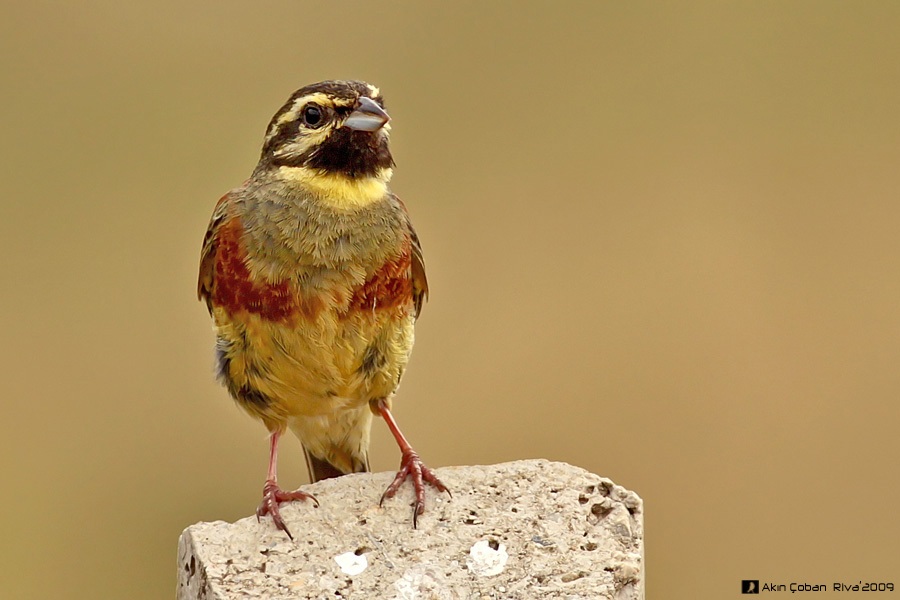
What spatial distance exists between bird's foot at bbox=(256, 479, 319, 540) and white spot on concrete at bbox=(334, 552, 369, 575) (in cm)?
18

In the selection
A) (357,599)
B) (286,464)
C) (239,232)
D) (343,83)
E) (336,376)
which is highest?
(343,83)

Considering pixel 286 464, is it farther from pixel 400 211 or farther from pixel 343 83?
pixel 343 83

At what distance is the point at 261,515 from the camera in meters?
3.29

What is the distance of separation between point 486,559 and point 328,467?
1213 mm

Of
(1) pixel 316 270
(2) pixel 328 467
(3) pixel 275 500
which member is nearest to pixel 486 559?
(3) pixel 275 500

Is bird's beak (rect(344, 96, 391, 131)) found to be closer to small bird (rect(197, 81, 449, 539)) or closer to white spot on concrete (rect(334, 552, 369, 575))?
small bird (rect(197, 81, 449, 539))

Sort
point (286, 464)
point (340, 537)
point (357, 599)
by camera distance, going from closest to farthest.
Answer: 1. point (357, 599)
2. point (340, 537)
3. point (286, 464)

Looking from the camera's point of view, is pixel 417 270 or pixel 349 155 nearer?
pixel 349 155

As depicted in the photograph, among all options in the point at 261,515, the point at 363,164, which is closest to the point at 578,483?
the point at 261,515

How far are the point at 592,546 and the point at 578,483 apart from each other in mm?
225

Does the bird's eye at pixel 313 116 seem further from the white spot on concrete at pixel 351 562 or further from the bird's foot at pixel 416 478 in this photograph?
the white spot on concrete at pixel 351 562

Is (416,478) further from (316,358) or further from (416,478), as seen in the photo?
(316,358)

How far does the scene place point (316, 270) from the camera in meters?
3.42

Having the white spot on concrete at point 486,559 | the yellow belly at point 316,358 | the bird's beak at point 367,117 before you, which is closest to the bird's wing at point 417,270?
the yellow belly at point 316,358
